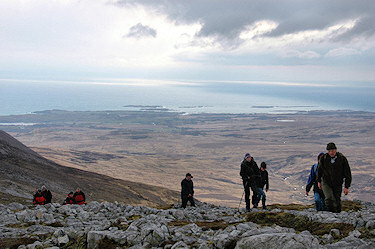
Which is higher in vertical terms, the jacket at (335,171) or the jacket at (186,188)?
the jacket at (335,171)

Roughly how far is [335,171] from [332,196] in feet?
4.40

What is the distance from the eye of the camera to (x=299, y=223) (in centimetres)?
1252

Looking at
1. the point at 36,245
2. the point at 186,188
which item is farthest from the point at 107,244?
the point at 186,188

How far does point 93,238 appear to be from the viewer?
10008 mm

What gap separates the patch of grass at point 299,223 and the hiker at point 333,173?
1.48 meters

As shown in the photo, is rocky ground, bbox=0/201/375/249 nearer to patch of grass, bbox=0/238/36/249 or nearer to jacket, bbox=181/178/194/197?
patch of grass, bbox=0/238/36/249

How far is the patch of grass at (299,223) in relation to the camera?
34.7ft

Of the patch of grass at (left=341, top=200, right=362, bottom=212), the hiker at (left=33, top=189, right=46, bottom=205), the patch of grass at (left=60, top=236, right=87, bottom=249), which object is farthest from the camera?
the hiker at (left=33, top=189, right=46, bottom=205)

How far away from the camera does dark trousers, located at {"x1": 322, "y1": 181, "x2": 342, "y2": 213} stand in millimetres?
12828

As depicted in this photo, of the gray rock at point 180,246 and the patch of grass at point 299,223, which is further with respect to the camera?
the patch of grass at point 299,223

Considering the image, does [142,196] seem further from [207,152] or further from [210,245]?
[207,152]

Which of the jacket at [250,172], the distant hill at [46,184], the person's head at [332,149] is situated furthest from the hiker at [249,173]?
the distant hill at [46,184]

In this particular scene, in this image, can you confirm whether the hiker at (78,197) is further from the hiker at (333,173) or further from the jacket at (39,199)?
the hiker at (333,173)

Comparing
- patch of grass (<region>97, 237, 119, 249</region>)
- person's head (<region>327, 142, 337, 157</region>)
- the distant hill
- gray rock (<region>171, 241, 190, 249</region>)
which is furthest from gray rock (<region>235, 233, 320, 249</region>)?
the distant hill
